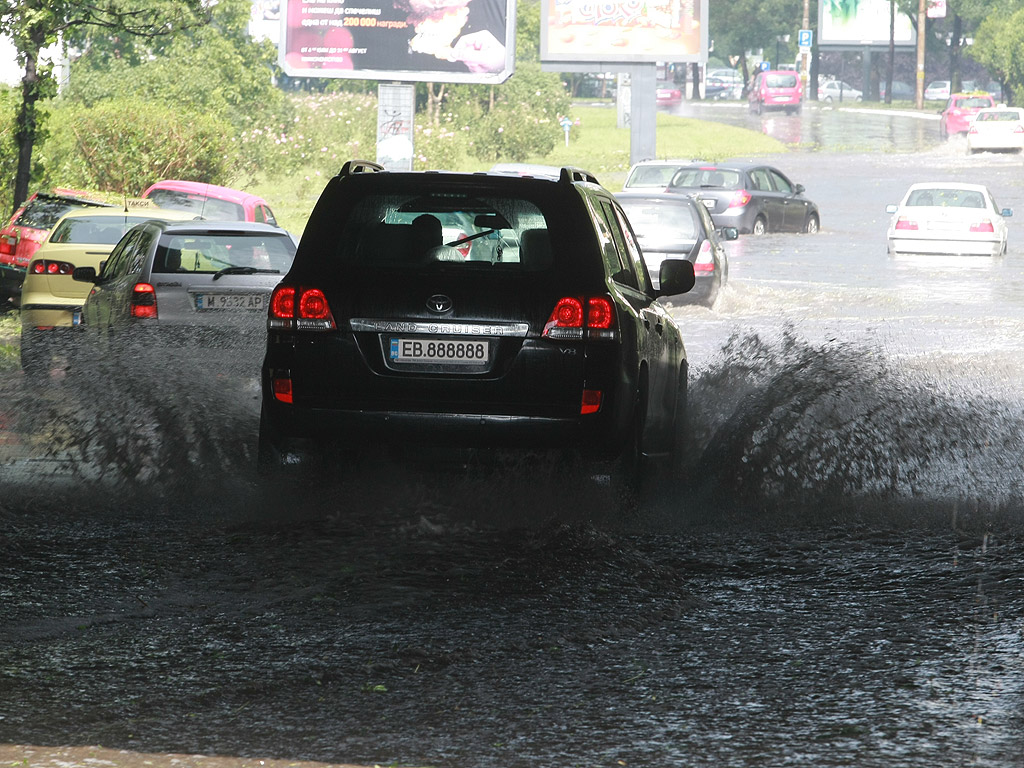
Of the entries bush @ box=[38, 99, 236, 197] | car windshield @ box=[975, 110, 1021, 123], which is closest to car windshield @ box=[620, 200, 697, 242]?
bush @ box=[38, 99, 236, 197]

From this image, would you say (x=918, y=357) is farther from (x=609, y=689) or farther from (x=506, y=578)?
(x=609, y=689)

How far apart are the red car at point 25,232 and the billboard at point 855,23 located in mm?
88510

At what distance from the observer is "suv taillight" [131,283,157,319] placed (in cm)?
1191

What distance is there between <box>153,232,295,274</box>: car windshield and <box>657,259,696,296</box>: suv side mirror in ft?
15.7

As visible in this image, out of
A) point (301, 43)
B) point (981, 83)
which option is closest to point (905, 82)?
point (981, 83)

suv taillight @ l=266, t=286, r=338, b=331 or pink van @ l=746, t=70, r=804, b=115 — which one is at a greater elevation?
pink van @ l=746, t=70, r=804, b=115

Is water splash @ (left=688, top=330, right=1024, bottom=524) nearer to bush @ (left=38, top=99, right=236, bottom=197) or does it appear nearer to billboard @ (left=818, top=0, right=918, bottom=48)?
bush @ (left=38, top=99, right=236, bottom=197)

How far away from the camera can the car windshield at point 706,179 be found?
30969 mm

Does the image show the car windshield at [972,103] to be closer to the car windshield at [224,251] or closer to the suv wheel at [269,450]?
the car windshield at [224,251]

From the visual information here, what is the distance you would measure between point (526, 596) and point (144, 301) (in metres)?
6.73

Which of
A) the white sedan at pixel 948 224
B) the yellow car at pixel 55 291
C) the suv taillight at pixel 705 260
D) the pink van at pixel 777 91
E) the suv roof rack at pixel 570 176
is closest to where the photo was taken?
the suv roof rack at pixel 570 176

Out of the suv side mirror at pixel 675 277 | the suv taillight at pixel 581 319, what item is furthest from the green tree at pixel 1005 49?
the suv taillight at pixel 581 319

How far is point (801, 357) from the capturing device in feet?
38.7

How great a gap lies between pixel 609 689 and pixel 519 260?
2.72 meters
